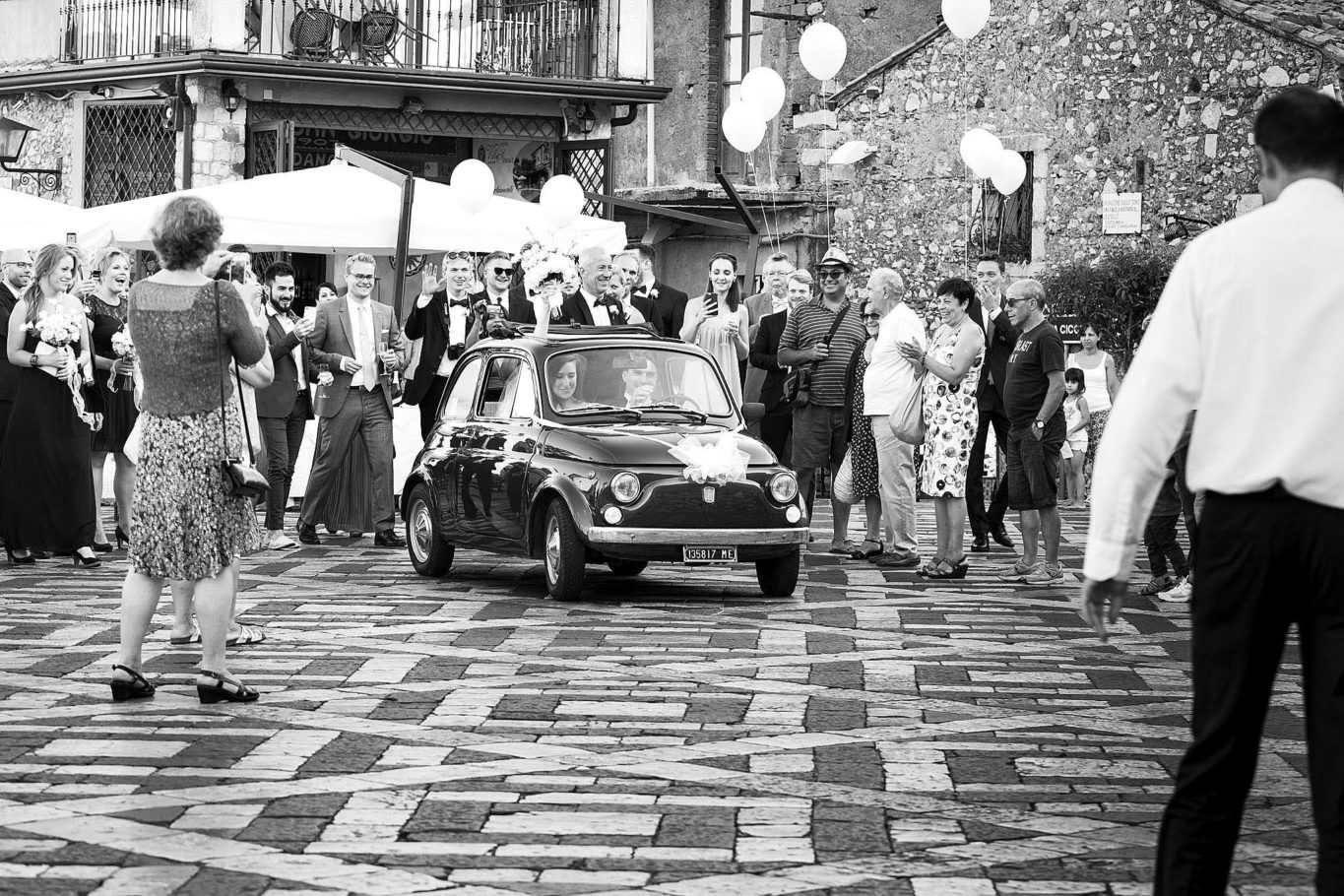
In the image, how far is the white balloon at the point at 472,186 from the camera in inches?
771

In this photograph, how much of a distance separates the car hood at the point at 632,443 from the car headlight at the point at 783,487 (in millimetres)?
160

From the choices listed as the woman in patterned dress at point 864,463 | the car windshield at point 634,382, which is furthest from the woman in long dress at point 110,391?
the woman in patterned dress at point 864,463

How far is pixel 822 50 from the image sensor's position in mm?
24797

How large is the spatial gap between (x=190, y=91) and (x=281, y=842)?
22585mm

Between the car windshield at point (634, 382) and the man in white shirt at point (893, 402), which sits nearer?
the car windshield at point (634, 382)

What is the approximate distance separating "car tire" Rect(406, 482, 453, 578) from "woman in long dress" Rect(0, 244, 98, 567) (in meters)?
2.12

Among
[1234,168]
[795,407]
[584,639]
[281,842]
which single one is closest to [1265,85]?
[1234,168]

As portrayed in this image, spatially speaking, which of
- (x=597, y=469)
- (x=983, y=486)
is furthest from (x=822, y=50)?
(x=597, y=469)

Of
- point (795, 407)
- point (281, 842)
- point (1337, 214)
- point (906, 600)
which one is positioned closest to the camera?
point (1337, 214)

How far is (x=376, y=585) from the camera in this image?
44.2ft

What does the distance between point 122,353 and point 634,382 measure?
12.4 feet

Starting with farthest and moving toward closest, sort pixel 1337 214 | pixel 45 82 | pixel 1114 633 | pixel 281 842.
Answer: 1. pixel 45 82
2. pixel 1114 633
3. pixel 281 842
4. pixel 1337 214

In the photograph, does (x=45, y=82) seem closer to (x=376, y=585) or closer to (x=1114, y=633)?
(x=376, y=585)

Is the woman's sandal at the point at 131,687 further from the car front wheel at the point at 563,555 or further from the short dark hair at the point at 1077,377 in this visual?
the short dark hair at the point at 1077,377
